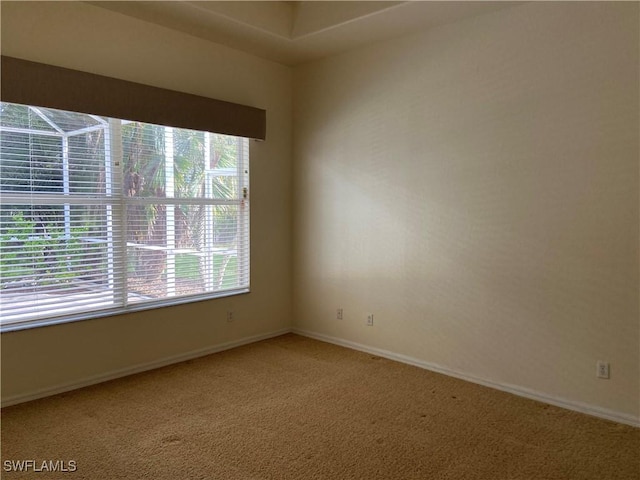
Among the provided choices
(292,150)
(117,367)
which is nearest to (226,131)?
(292,150)

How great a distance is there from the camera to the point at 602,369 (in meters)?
3.00

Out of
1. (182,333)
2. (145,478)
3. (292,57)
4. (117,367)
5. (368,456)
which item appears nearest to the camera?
(145,478)

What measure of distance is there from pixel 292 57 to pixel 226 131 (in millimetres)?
977

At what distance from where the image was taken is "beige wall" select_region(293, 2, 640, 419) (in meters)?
2.93

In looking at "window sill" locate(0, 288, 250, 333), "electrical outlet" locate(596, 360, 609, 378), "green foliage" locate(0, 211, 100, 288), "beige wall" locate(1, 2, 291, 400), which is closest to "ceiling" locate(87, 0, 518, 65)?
"beige wall" locate(1, 2, 291, 400)

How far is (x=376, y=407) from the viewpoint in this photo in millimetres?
3123

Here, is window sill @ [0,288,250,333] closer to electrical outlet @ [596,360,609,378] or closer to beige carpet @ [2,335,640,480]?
beige carpet @ [2,335,640,480]

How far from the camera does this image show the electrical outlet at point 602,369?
299 centimetres

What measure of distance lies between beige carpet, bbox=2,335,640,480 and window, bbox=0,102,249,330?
68cm

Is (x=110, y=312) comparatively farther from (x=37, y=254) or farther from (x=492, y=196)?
(x=492, y=196)

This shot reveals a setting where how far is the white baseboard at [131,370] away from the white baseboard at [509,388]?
72 centimetres

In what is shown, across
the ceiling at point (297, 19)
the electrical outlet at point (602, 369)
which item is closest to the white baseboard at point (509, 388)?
the electrical outlet at point (602, 369)

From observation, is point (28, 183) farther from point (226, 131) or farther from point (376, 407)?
point (376, 407)

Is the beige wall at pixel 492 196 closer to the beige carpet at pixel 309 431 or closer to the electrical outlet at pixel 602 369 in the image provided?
the electrical outlet at pixel 602 369
